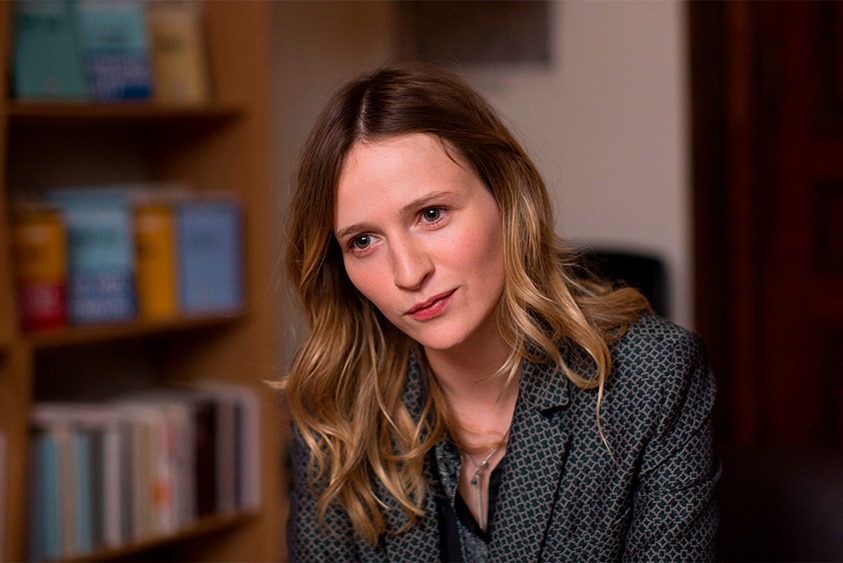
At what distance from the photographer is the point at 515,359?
54.1 inches

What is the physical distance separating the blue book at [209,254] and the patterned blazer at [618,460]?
1494 mm

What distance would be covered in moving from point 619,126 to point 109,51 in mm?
1502

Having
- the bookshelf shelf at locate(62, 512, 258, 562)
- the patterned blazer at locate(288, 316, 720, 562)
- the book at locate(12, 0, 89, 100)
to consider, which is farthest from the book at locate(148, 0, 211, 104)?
the patterned blazer at locate(288, 316, 720, 562)

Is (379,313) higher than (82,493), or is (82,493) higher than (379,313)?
(379,313)

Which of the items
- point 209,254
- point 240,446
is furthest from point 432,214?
point 240,446

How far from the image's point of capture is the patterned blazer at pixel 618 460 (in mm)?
1304

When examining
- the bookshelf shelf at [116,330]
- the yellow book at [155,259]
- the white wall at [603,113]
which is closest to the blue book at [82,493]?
the bookshelf shelf at [116,330]

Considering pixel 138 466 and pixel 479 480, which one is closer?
pixel 479 480

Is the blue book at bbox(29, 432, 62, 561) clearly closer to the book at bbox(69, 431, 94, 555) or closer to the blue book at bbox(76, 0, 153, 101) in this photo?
the book at bbox(69, 431, 94, 555)

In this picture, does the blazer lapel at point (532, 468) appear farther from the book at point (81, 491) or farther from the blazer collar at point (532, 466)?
the book at point (81, 491)

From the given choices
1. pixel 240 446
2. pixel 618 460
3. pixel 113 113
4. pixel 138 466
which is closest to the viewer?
pixel 618 460

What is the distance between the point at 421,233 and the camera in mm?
1237

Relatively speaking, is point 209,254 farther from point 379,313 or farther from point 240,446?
point 379,313

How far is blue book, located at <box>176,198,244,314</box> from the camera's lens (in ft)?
8.74
